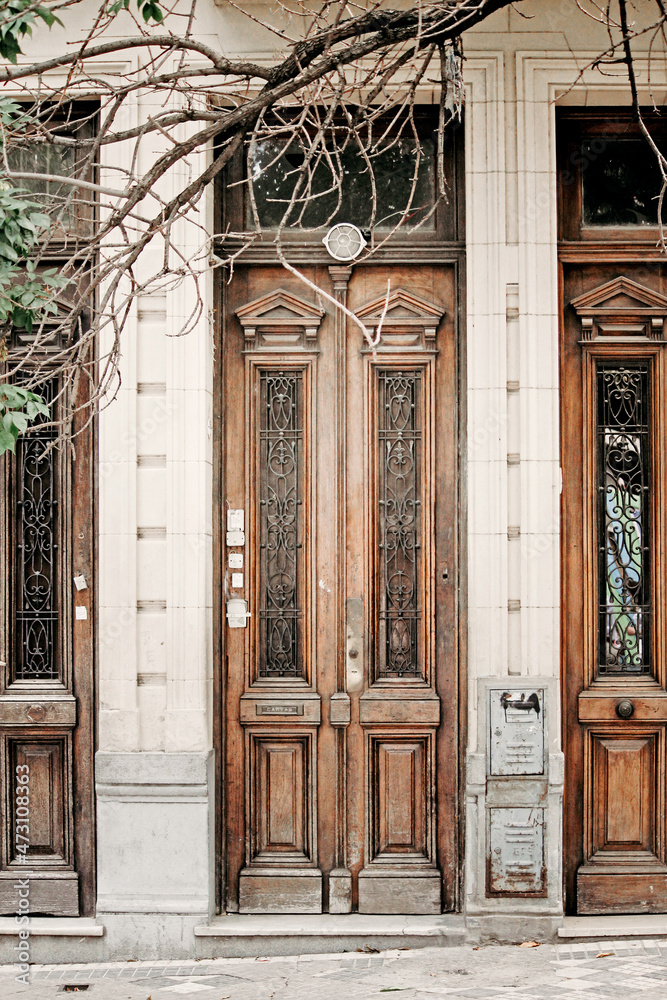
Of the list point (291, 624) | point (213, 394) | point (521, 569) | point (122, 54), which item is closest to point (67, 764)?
point (291, 624)

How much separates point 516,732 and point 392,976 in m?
1.45

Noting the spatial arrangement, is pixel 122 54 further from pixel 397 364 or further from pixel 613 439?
pixel 613 439

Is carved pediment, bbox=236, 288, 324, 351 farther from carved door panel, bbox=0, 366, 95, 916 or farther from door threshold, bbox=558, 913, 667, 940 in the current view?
door threshold, bbox=558, 913, 667, 940

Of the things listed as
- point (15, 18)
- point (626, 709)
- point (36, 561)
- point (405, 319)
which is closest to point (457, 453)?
point (405, 319)

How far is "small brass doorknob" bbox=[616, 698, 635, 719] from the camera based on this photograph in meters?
6.21

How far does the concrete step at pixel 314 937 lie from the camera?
5930mm

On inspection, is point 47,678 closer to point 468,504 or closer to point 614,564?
point 468,504

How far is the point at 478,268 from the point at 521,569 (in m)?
1.75

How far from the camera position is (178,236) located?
6.13 metres

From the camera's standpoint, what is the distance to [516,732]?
5965 mm

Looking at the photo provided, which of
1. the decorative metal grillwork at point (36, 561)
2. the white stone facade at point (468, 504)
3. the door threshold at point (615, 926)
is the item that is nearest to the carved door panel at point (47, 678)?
the decorative metal grillwork at point (36, 561)

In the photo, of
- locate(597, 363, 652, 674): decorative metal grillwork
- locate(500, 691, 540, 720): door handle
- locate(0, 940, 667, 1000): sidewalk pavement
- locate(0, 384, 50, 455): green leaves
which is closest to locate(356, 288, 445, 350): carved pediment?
locate(597, 363, 652, 674): decorative metal grillwork

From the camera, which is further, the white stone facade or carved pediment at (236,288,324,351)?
carved pediment at (236,288,324,351)

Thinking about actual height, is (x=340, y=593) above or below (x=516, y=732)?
above
